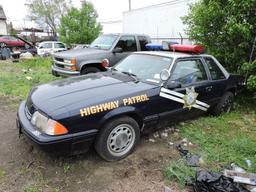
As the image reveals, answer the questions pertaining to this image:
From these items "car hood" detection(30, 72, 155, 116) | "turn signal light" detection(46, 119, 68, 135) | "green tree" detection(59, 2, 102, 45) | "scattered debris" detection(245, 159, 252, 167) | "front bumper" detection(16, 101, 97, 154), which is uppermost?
"green tree" detection(59, 2, 102, 45)

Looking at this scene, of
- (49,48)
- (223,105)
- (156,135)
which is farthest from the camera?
(49,48)

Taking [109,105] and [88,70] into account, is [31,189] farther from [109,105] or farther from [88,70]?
[88,70]

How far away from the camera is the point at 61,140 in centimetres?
297

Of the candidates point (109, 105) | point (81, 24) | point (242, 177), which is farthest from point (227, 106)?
point (81, 24)

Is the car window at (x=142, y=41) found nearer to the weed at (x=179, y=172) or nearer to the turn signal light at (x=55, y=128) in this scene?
the weed at (x=179, y=172)

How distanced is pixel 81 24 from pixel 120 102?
1477 centimetres

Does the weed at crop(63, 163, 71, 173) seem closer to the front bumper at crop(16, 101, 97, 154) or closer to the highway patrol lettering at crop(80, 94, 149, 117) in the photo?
the front bumper at crop(16, 101, 97, 154)

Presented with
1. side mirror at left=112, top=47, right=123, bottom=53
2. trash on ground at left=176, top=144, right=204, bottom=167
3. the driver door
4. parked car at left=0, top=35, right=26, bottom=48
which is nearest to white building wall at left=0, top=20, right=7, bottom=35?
parked car at left=0, top=35, right=26, bottom=48

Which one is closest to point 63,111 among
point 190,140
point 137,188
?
point 137,188

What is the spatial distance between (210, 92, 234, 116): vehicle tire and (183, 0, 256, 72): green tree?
129 cm

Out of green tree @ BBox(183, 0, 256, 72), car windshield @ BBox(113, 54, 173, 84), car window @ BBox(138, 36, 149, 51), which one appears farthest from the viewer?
car window @ BBox(138, 36, 149, 51)

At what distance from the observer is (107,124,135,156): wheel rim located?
3.46 metres

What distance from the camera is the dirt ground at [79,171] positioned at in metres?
3.04

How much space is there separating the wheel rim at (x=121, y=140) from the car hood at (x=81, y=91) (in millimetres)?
473
